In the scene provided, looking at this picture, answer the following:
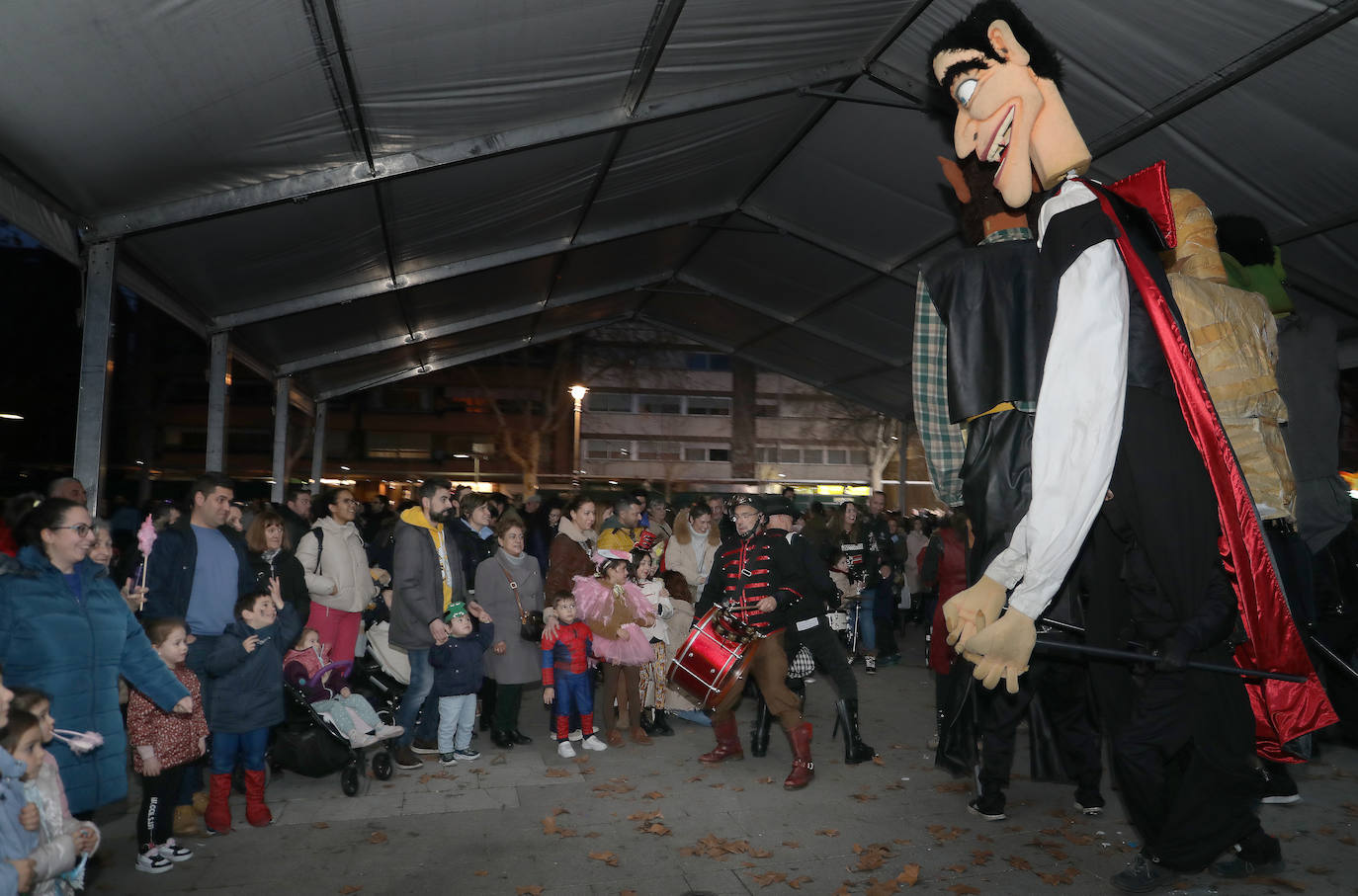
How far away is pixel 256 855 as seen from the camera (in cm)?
496

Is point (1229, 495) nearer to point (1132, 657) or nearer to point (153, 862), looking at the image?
point (1132, 657)

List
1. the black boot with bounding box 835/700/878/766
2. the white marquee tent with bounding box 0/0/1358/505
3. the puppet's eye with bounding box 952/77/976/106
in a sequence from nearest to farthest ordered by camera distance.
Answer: the puppet's eye with bounding box 952/77/976/106
the white marquee tent with bounding box 0/0/1358/505
the black boot with bounding box 835/700/878/766

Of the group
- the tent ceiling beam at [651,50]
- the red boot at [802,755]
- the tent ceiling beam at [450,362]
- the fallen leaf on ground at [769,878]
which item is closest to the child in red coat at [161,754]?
the fallen leaf on ground at [769,878]

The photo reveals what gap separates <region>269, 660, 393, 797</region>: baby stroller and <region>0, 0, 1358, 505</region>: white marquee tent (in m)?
2.86

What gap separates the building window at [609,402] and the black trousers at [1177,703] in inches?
1580

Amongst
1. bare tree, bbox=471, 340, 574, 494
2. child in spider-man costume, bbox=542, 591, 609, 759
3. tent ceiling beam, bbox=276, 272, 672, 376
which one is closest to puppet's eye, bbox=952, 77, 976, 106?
child in spider-man costume, bbox=542, 591, 609, 759

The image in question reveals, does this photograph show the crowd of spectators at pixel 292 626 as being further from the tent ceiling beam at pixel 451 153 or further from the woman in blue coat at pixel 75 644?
the tent ceiling beam at pixel 451 153

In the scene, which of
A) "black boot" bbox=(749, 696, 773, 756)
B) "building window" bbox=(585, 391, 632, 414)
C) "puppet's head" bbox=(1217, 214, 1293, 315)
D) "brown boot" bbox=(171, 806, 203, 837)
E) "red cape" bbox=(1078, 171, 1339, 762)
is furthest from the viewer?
"building window" bbox=(585, 391, 632, 414)

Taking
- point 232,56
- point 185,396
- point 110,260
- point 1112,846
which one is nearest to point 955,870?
point 1112,846

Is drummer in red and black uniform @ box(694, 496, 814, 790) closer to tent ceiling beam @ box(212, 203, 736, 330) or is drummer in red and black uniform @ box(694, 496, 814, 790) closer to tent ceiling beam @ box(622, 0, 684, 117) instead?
tent ceiling beam @ box(622, 0, 684, 117)

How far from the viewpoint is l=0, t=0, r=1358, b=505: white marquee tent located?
6375 millimetres

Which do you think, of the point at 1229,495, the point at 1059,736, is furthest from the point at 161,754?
the point at 1059,736

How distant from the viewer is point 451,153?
30.1ft

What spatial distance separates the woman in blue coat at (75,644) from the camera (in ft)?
12.9
